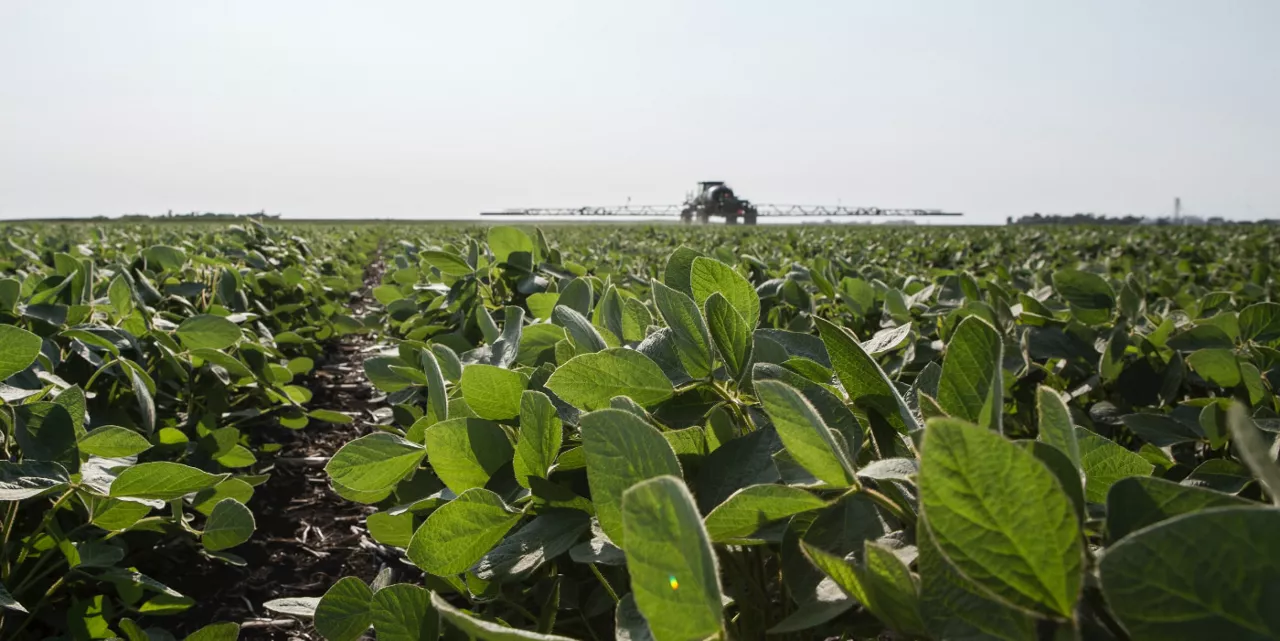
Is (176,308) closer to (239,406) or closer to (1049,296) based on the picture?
(239,406)

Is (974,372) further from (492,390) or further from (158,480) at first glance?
(158,480)

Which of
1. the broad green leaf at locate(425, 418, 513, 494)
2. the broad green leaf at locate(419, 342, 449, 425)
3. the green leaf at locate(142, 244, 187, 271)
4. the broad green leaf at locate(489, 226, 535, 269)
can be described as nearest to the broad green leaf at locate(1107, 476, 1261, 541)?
the broad green leaf at locate(425, 418, 513, 494)

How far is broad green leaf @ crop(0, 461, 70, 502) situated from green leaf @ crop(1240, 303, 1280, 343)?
1889 millimetres

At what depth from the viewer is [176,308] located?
9.18 feet

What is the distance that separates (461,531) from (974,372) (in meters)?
0.45

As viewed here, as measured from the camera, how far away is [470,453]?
31.5 inches

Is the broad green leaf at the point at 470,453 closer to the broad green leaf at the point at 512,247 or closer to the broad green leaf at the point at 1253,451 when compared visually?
the broad green leaf at the point at 1253,451

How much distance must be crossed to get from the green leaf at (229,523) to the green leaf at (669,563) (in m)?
1.23

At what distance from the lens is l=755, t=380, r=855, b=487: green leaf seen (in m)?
0.49

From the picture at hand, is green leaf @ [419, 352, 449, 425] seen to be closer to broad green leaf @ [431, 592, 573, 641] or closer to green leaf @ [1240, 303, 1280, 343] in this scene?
broad green leaf @ [431, 592, 573, 641]

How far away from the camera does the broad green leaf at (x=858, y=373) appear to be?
1.95 feet

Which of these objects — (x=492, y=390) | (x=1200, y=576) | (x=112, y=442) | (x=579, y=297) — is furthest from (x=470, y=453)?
(x=112, y=442)

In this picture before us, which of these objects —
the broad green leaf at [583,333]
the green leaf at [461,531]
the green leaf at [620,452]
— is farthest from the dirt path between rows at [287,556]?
the green leaf at [620,452]

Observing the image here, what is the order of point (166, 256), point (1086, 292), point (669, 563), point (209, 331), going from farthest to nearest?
point (166, 256), point (209, 331), point (1086, 292), point (669, 563)
